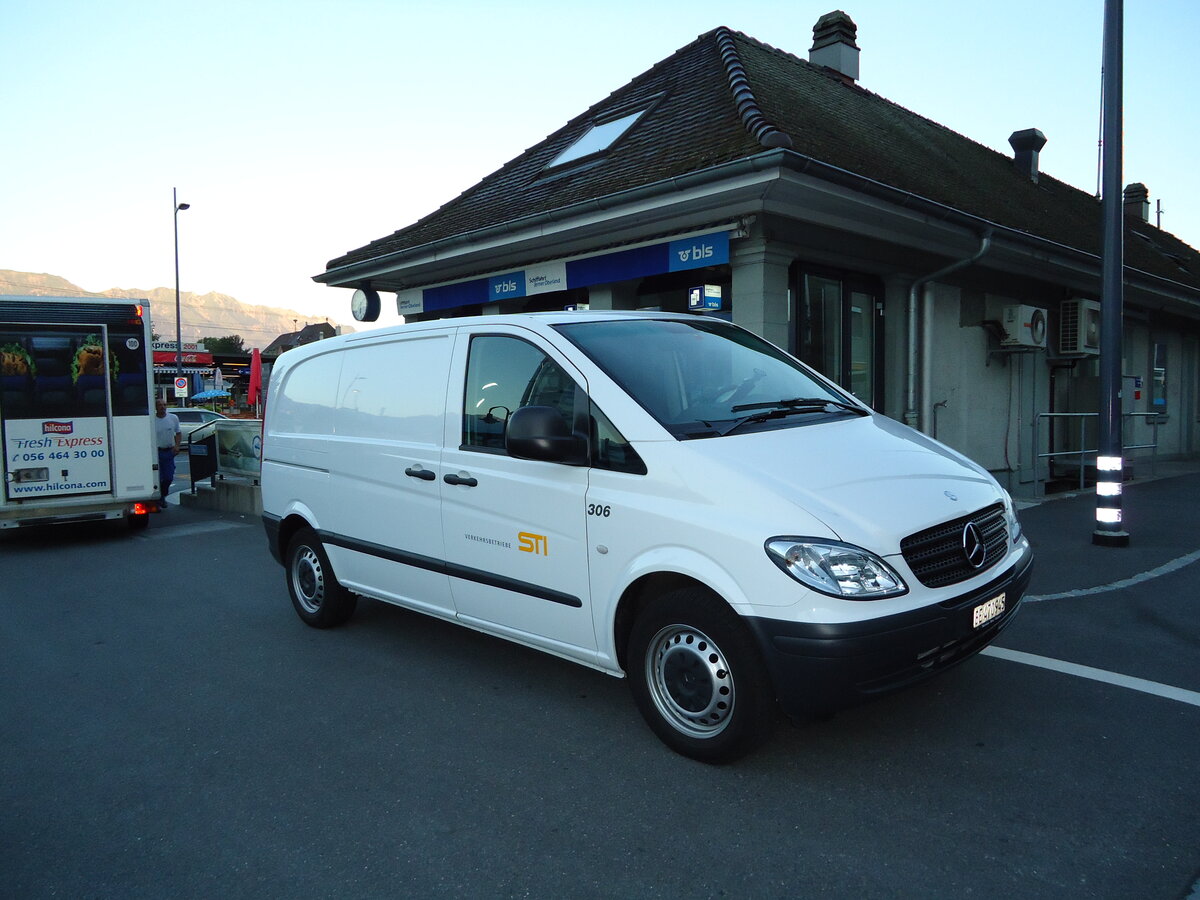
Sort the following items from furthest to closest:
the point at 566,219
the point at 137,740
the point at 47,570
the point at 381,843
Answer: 1. the point at 566,219
2. the point at 47,570
3. the point at 137,740
4. the point at 381,843

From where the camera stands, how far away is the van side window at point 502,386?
4.00 m

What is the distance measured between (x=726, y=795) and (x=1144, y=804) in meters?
1.48

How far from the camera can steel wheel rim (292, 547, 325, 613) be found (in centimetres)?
560

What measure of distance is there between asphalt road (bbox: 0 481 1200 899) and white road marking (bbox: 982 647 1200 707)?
0.20ft

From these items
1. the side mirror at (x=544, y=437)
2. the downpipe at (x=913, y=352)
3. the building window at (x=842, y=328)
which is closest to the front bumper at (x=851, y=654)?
the side mirror at (x=544, y=437)

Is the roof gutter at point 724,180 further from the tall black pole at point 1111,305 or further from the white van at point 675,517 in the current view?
the white van at point 675,517

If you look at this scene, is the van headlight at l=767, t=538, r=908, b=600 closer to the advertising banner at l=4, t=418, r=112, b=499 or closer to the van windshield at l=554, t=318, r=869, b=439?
the van windshield at l=554, t=318, r=869, b=439

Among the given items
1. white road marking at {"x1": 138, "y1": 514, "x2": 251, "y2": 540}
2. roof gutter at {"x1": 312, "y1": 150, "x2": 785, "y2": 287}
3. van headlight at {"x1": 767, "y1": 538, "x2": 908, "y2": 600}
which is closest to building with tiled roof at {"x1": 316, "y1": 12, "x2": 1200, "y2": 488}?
roof gutter at {"x1": 312, "y1": 150, "x2": 785, "y2": 287}

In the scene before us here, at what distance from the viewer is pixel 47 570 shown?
8.43 m

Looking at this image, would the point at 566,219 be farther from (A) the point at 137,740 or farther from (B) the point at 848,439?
(A) the point at 137,740

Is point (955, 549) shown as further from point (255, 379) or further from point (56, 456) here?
point (255, 379)

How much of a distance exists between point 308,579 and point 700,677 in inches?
132

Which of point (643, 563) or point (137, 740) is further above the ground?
point (643, 563)

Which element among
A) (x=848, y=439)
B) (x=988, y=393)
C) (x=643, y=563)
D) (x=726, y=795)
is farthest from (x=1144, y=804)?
(x=988, y=393)
